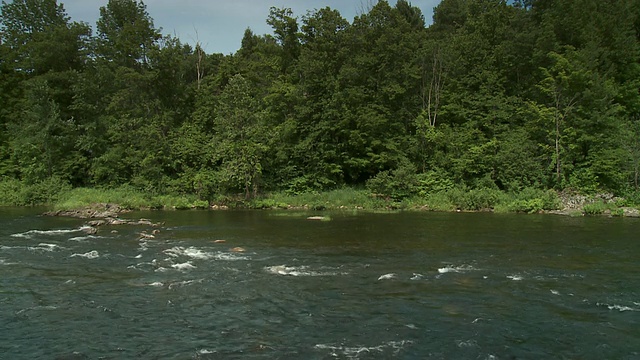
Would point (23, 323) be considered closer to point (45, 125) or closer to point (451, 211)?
point (451, 211)

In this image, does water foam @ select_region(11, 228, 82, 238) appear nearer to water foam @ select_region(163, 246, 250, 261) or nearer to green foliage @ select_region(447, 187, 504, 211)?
water foam @ select_region(163, 246, 250, 261)

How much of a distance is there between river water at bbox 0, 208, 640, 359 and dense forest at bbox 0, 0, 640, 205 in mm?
16386

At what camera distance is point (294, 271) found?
49.5 ft

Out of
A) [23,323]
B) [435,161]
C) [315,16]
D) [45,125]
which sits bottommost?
[23,323]

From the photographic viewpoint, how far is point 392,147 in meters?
41.0

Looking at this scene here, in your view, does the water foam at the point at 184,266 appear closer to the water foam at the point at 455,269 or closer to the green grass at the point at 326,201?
the water foam at the point at 455,269

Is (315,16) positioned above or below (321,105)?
above

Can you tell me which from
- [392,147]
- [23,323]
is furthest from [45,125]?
[23,323]

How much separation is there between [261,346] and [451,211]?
2758cm

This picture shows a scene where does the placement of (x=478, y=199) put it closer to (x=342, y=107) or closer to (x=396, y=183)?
(x=396, y=183)

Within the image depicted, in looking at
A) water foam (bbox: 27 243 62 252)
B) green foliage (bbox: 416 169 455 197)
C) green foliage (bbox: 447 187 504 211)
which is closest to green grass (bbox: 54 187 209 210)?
water foam (bbox: 27 243 62 252)

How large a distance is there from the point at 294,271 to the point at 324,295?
2.91 meters

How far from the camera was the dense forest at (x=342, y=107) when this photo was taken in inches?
1494

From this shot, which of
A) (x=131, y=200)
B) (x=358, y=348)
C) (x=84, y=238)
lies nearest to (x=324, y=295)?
(x=358, y=348)
